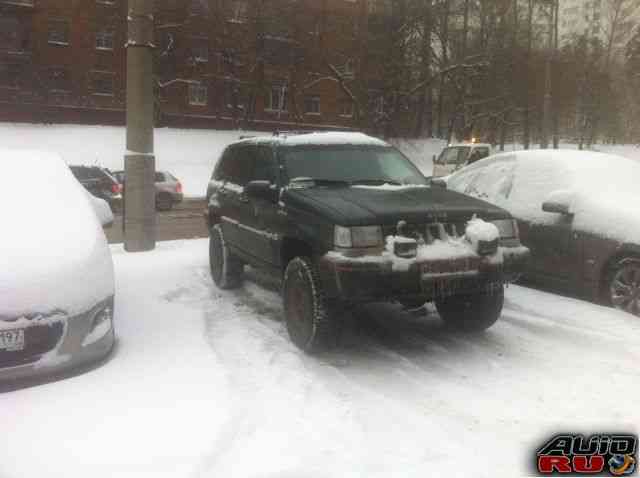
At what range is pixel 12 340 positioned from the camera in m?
4.17

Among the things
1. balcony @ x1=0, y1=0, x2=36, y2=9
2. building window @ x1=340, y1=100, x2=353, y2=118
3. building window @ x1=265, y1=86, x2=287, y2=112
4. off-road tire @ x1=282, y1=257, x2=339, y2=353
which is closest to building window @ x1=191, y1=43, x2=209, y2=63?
building window @ x1=265, y1=86, x2=287, y2=112

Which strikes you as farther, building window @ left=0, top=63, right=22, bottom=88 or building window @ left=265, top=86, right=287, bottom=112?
building window @ left=265, top=86, right=287, bottom=112

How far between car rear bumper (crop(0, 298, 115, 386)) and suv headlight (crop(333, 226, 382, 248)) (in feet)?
5.76

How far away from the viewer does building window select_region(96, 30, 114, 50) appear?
136 feet

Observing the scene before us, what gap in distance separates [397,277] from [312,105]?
4410 centimetres

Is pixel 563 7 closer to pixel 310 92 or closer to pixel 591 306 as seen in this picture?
pixel 310 92

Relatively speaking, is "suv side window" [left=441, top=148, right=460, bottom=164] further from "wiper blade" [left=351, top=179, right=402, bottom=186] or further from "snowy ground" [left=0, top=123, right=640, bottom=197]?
"wiper blade" [left=351, top=179, right=402, bottom=186]

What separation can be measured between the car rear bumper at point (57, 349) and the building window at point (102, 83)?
39838mm

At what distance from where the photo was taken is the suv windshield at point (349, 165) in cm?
600

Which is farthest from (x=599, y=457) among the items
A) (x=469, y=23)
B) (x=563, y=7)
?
(x=563, y=7)

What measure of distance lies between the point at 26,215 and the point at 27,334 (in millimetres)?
1209

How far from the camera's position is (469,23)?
153ft

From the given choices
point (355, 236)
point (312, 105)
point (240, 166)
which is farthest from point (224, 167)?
point (312, 105)

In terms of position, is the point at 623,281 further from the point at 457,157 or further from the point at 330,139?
the point at 457,157
